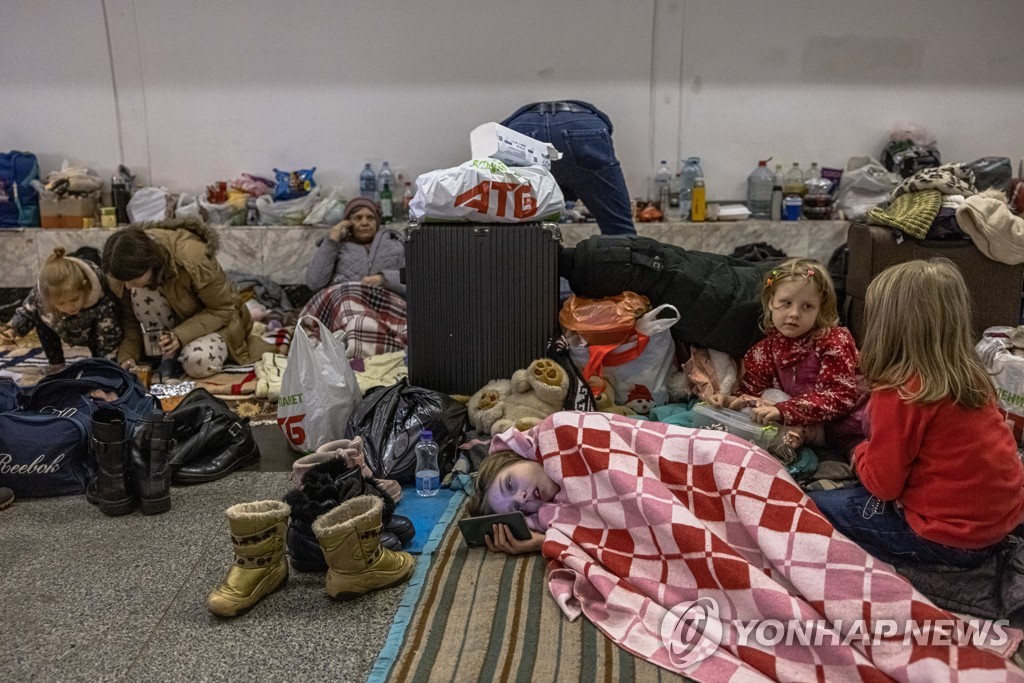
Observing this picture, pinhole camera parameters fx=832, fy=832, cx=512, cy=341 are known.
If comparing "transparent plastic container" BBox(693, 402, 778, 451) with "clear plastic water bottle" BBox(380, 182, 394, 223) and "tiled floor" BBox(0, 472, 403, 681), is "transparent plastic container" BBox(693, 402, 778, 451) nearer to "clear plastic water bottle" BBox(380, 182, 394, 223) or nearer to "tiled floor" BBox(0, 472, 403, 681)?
"tiled floor" BBox(0, 472, 403, 681)

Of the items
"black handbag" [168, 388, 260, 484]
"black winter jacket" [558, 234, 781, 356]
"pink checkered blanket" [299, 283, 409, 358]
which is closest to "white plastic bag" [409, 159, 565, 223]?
"black winter jacket" [558, 234, 781, 356]

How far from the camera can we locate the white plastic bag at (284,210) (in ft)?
18.5

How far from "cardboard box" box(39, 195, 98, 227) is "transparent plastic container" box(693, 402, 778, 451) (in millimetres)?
4519

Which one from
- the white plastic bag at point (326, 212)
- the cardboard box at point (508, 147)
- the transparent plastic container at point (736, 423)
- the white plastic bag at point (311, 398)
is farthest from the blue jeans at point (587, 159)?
the white plastic bag at point (326, 212)

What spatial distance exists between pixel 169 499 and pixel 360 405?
76cm

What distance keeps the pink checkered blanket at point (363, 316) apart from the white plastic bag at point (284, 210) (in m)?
1.04

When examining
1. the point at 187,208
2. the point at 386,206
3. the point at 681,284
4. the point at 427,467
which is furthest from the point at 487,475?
the point at 187,208

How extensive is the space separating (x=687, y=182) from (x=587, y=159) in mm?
1899

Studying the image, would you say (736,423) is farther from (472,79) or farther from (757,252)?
(472,79)

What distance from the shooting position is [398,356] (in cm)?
429

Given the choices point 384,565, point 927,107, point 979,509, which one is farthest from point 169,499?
point 927,107

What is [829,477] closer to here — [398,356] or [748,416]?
[748,416]

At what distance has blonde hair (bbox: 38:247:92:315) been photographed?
12.5ft

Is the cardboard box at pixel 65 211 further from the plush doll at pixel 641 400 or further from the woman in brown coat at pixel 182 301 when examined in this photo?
the plush doll at pixel 641 400
